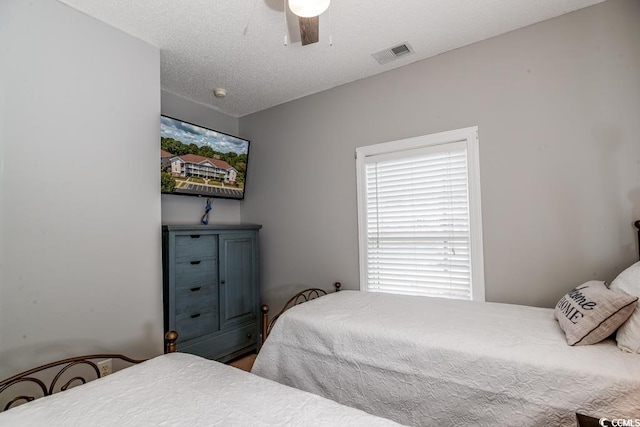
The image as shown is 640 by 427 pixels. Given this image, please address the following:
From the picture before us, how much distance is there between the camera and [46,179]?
A: 1860 mm

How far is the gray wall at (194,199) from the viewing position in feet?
10.5

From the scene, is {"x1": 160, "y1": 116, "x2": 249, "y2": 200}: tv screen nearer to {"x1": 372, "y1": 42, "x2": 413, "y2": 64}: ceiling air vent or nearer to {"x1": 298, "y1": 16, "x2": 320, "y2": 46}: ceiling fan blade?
{"x1": 298, "y1": 16, "x2": 320, "y2": 46}: ceiling fan blade

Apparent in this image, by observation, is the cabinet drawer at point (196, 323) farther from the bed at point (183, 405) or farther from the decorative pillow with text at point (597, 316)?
the decorative pillow with text at point (597, 316)

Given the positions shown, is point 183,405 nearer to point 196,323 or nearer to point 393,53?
point 196,323

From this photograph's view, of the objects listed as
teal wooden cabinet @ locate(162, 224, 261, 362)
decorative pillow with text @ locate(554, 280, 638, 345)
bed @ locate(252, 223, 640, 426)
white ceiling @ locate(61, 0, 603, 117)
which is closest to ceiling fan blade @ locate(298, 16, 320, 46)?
white ceiling @ locate(61, 0, 603, 117)

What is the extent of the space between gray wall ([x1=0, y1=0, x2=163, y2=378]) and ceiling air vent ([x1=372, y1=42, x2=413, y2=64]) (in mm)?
1757

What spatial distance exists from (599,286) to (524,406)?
31.9 inches

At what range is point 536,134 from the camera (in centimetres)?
224

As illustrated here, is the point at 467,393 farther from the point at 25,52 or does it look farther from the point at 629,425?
the point at 25,52

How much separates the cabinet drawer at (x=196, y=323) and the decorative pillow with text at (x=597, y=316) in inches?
104

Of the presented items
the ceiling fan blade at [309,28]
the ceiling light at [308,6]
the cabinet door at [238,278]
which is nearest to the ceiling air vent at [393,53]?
the ceiling fan blade at [309,28]

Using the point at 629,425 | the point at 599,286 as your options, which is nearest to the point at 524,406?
the point at 629,425

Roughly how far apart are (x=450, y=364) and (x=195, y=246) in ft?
7.33

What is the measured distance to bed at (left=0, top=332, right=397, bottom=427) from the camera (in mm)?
1022
